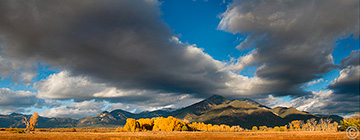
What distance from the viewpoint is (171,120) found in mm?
162000

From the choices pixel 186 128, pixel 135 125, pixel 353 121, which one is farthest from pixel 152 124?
pixel 353 121

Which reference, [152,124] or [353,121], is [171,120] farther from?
[353,121]

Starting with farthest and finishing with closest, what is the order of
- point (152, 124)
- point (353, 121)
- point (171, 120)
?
point (152, 124) → point (171, 120) → point (353, 121)

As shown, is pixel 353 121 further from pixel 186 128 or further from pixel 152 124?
pixel 152 124

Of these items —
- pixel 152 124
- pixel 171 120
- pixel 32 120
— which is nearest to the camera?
pixel 32 120

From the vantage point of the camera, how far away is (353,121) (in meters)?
135

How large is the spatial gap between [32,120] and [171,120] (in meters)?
92.8

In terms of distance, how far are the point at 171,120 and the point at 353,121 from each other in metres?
129

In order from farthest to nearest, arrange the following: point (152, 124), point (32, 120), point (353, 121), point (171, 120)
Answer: point (152, 124), point (171, 120), point (353, 121), point (32, 120)

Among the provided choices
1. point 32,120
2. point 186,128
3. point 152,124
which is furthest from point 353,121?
point 32,120

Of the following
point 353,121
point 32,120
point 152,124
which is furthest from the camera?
point 152,124

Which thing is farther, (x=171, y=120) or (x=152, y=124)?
(x=152, y=124)

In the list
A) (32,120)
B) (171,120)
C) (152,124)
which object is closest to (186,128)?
(171,120)

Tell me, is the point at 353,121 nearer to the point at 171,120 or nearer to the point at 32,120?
the point at 171,120
